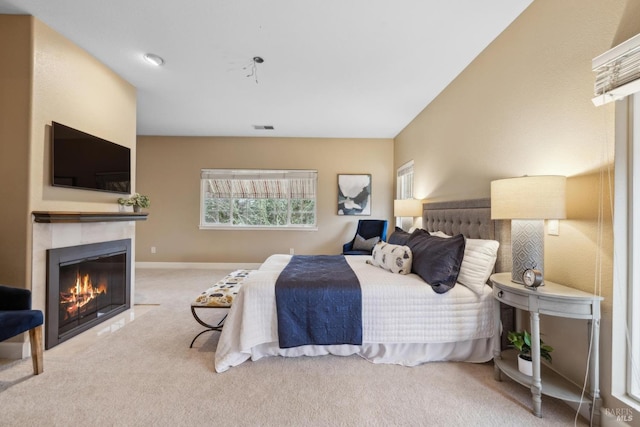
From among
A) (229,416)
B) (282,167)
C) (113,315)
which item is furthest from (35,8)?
(282,167)

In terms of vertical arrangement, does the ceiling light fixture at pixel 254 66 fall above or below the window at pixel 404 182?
above

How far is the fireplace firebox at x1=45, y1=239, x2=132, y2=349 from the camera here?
7.18 ft

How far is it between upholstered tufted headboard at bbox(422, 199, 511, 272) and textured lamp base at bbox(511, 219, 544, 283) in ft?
1.41

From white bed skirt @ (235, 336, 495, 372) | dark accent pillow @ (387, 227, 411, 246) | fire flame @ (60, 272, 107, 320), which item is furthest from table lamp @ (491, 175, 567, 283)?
fire flame @ (60, 272, 107, 320)

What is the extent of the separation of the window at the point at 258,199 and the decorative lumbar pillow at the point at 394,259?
8.90 feet

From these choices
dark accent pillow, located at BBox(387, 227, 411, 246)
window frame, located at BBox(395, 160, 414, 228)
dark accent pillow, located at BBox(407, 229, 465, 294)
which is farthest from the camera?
window frame, located at BBox(395, 160, 414, 228)

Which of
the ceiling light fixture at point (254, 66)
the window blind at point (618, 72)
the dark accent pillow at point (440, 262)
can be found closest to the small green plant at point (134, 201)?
the ceiling light fixture at point (254, 66)

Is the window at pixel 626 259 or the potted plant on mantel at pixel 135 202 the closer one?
the window at pixel 626 259

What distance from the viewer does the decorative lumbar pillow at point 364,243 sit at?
4.45 metres

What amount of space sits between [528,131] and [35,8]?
12.4 ft

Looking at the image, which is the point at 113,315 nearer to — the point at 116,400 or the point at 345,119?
the point at 116,400

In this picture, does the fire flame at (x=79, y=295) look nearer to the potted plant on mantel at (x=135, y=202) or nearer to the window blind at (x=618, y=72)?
the potted plant on mantel at (x=135, y=202)

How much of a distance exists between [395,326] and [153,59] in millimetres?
3273

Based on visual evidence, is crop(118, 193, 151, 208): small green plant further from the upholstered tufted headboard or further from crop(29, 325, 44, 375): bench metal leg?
the upholstered tufted headboard
